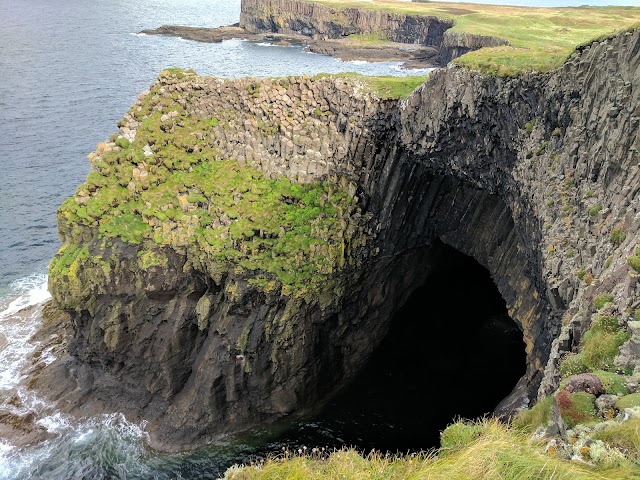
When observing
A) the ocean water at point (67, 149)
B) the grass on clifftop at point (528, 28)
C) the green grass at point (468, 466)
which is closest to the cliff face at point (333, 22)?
the grass on clifftop at point (528, 28)

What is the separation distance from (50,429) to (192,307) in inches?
446

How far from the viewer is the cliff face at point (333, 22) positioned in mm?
117875

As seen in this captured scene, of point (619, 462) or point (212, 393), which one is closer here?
point (619, 462)

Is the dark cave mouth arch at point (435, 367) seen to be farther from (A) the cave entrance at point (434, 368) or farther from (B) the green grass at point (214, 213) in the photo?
(B) the green grass at point (214, 213)

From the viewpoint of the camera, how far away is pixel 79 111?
6938cm

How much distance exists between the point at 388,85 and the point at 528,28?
5783cm

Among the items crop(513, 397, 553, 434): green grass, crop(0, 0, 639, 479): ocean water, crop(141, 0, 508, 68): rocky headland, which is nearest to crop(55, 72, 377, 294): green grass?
crop(0, 0, 639, 479): ocean water

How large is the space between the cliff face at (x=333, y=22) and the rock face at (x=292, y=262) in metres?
85.7

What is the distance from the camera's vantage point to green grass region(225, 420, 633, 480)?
766 centimetres

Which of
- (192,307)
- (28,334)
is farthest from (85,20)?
(192,307)

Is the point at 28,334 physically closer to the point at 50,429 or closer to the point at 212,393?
the point at 50,429

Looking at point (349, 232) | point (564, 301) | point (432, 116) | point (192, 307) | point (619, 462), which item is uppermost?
point (432, 116)

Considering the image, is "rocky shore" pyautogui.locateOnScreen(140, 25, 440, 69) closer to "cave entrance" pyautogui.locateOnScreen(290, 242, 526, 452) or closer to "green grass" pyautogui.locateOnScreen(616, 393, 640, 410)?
"cave entrance" pyautogui.locateOnScreen(290, 242, 526, 452)

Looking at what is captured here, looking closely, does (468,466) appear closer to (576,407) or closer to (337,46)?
(576,407)
